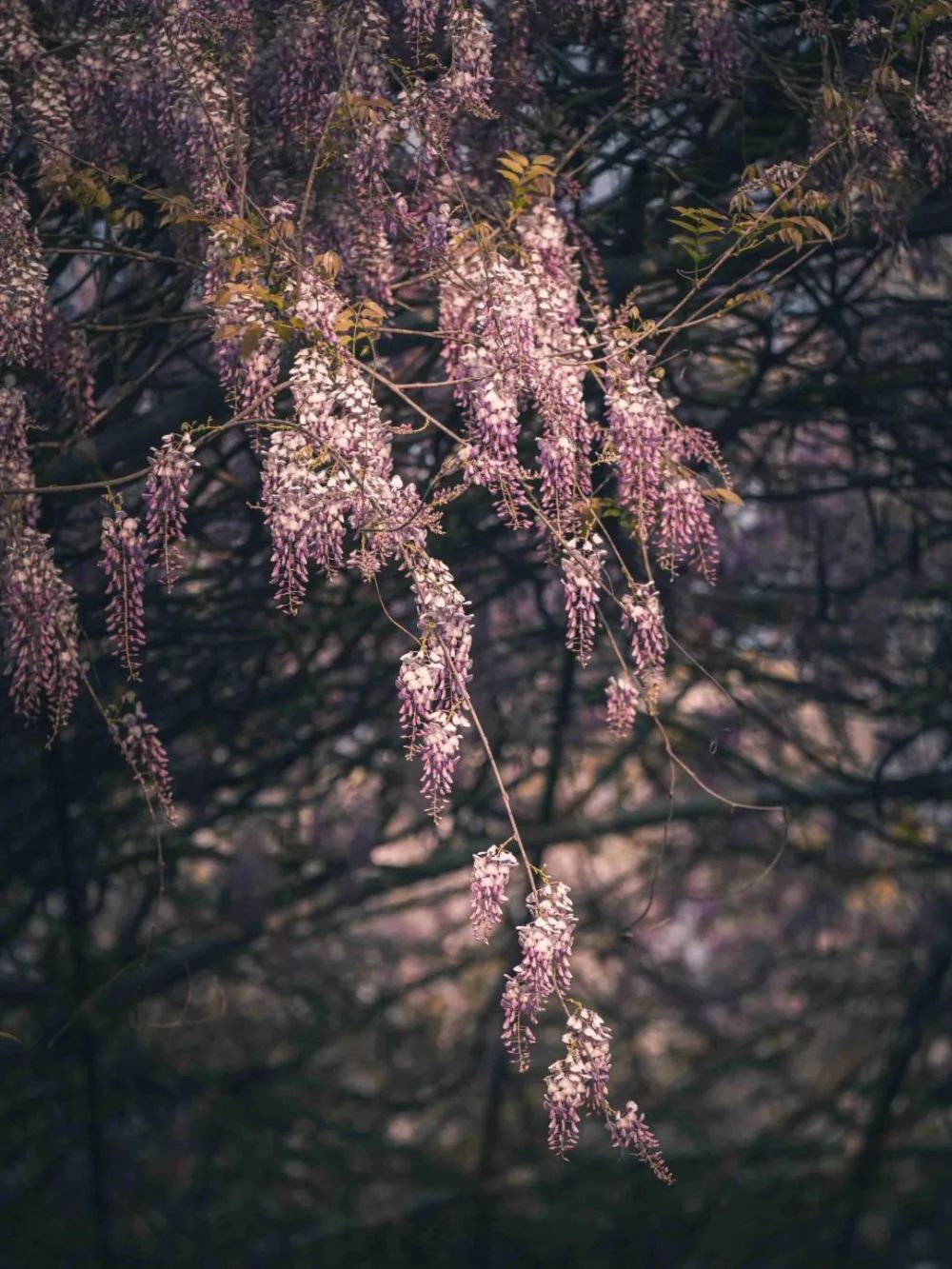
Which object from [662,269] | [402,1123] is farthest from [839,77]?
[402,1123]

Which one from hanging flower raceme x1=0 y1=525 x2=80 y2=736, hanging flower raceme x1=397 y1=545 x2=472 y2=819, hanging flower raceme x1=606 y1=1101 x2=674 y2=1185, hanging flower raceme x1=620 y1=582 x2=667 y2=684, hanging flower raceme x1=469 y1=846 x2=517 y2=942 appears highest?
hanging flower raceme x1=0 y1=525 x2=80 y2=736

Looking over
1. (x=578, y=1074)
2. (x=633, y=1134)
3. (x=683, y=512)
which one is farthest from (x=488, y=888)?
(x=683, y=512)

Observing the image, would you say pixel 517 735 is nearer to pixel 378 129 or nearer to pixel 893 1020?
pixel 893 1020

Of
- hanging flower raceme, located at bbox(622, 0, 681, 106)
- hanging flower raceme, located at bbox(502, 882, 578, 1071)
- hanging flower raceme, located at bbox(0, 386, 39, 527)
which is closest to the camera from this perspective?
hanging flower raceme, located at bbox(502, 882, 578, 1071)

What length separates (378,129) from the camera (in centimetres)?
387

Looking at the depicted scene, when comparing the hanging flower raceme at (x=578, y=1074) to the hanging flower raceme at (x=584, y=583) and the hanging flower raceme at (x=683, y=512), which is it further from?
the hanging flower raceme at (x=683, y=512)

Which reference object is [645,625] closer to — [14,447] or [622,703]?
[622,703]

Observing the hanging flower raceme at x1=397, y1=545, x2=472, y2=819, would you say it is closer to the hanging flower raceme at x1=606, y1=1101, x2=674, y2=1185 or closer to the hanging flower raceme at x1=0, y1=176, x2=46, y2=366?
the hanging flower raceme at x1=606, y1=1101, x2=674, y2=1185

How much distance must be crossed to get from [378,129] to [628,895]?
445 centimetres

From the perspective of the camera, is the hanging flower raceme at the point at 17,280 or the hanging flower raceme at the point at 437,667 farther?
the hanging flower raceme at the point at 17,280

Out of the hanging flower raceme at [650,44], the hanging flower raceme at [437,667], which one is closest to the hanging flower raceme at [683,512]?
the hanging flower raceme at [437,667]

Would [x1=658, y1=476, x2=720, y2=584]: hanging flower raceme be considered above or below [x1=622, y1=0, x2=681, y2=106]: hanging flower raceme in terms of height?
below

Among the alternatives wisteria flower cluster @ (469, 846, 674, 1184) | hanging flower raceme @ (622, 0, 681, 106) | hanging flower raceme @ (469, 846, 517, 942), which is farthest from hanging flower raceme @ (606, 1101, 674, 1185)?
hanging flower raceme @ (622, 0, 681, 106)

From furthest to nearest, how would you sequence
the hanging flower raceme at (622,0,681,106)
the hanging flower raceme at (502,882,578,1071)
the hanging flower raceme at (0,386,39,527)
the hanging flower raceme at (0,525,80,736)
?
1. the hanging flower raceme at (622,0,681,106)
2. the hanging flower raceme at (0,386,39,527)
3. the hanging flower raceme at (0,525,80,736)
4. the hanging flower raceme at (502,882,578,1071)
